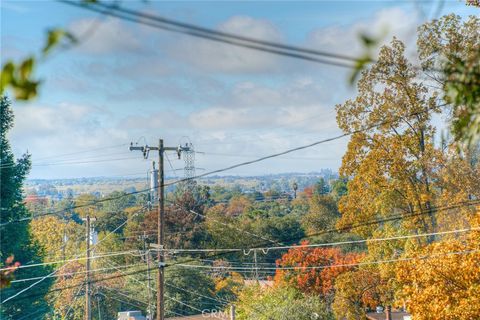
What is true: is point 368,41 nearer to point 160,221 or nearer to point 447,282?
point 447,282

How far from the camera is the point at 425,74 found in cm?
2431

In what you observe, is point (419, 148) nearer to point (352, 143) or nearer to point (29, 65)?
point (352, 143)

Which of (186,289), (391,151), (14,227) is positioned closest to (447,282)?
(391,151)

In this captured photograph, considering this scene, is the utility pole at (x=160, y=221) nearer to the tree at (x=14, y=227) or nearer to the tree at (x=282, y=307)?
the tree at (x=282, y=307)

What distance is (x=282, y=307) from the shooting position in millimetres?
33031

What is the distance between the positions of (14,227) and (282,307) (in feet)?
44.2

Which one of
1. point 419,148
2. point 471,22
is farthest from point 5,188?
point 471,22

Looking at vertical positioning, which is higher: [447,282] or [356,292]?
[447,282]

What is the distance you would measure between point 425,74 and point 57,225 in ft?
169

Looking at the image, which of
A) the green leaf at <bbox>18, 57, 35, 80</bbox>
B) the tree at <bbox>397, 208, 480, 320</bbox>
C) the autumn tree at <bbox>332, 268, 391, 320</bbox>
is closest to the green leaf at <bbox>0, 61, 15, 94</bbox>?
the green leaf at <bbox>18, 57, 35, 80</bbox>

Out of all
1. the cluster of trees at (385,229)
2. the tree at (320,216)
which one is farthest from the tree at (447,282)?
the tree at (320,216)

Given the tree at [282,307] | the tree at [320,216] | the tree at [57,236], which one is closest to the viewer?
the tree at [282,307]

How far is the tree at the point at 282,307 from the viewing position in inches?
1294

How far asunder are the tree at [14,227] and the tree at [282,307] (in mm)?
10399
